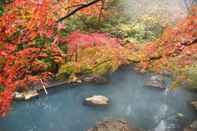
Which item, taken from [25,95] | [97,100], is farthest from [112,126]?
[25,95]

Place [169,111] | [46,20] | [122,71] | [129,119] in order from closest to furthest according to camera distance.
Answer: [46,20] < [129,119] < [169,111] < [122,71]

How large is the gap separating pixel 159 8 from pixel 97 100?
9.83 meters

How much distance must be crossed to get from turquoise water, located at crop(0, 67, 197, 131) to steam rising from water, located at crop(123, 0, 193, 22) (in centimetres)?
603

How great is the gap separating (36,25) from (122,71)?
11191 mm

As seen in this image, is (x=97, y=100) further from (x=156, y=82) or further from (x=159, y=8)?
(x=159, y=8)

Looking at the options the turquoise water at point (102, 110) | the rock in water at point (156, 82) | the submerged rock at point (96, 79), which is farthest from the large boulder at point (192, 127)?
the submerged rock at point (96, 79)

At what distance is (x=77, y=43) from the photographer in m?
12.6

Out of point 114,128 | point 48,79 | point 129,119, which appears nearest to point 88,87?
point 48,79

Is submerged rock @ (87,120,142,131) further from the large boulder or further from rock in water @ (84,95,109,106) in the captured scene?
rock in water @ (84,95,109,106)

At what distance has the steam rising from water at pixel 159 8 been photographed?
59.4 ft

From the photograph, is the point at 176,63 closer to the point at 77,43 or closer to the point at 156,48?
the point at 156,48

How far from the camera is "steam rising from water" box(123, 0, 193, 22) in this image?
Result: 18.1 metres

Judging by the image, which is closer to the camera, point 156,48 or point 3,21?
point 3,21

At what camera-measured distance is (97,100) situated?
36.9 ft
